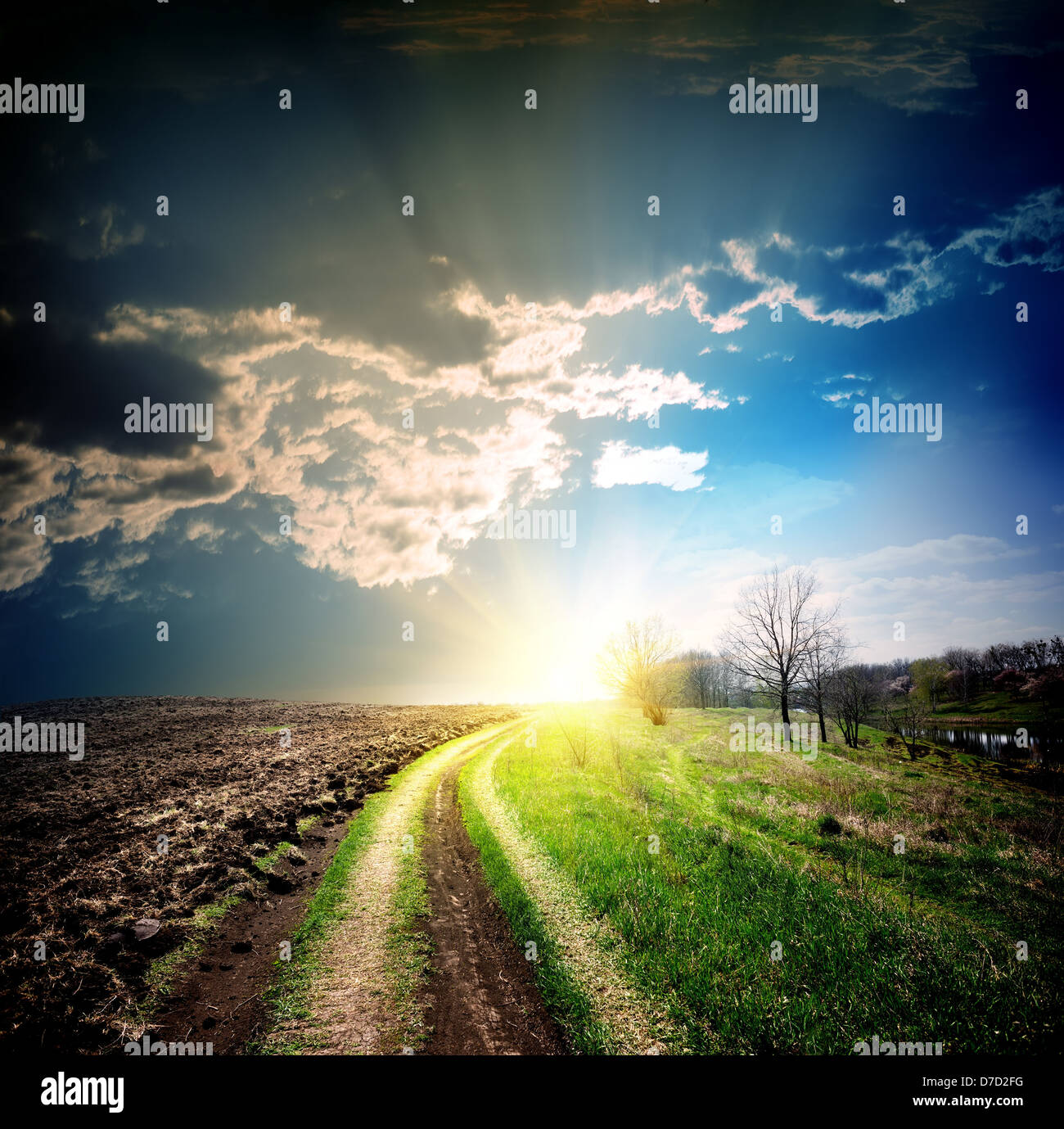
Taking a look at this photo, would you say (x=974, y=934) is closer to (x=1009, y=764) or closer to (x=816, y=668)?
(x=1009, y=764)

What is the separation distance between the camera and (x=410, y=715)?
→ 4312 cm

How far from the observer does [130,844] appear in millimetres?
11242

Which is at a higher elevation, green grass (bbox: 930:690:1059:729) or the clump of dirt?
the clump of dirt

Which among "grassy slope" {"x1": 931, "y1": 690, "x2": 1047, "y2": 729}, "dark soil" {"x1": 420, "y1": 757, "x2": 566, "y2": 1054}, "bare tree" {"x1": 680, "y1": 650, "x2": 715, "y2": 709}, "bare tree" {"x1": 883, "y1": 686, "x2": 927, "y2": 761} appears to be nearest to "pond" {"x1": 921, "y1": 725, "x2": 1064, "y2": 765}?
"bare tree" {"x1": 883, "y1": 686, "x2": 927, "y2": 761}

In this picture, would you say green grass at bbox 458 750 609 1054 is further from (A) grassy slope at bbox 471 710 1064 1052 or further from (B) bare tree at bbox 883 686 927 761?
(B) bare tree at bbox 883 686 927 761

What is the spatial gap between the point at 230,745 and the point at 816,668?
41.7 metres

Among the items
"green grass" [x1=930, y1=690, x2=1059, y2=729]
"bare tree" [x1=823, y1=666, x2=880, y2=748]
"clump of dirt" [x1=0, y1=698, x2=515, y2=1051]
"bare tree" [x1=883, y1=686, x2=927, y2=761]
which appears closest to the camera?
"clump of dirt" [x1=0, y1=698, x2=515, y2=1051]

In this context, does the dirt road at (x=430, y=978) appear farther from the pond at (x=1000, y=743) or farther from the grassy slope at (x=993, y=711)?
the grassy slope at (x=993, y=711)

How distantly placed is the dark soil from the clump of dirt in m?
4.02

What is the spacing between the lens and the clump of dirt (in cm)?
637

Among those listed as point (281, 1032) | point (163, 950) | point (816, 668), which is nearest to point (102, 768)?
point (163, 950)

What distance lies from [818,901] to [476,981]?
21.1ft

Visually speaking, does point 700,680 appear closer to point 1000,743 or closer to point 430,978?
point 1000,743

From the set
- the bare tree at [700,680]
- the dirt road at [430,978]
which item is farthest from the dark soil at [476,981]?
the bare tree at [700,680]
